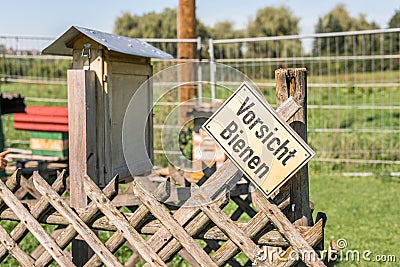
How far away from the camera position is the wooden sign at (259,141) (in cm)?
247

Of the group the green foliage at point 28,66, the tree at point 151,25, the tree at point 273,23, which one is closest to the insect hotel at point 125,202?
the green foliage at point 28,66

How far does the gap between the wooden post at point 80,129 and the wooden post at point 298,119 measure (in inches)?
38.6

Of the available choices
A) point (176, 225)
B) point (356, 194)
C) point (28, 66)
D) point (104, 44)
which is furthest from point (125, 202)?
point (28, 66)

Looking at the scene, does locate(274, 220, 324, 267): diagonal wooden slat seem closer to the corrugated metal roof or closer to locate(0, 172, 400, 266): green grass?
the corrugated metal roof

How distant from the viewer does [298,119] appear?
101 inches

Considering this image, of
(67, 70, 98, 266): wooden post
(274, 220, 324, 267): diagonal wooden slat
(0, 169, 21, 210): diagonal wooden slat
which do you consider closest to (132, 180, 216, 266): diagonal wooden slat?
(274, 220, 324, 267): diagonal wooden slat

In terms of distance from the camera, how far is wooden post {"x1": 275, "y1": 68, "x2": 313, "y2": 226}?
2.54 metres

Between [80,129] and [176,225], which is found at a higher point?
[80,129]

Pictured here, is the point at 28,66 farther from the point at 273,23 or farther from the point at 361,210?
the point at 273,23

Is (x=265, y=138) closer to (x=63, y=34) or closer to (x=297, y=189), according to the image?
(x=297, y=189)

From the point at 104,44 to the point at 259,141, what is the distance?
3.23ft

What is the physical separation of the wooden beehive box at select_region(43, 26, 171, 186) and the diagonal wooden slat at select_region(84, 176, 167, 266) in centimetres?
31

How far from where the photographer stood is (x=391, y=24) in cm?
2017

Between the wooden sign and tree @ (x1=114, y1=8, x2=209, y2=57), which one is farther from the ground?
tree @ (x1=114, y1=8, x2=209, y2=57)
